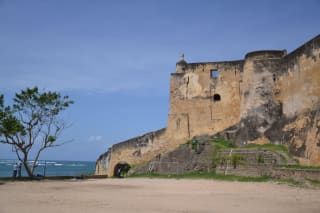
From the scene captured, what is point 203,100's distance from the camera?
105 feet

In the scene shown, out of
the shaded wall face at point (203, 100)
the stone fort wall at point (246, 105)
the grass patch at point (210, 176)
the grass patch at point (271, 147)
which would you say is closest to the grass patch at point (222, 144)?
the stone fort wall at point (246, 105)

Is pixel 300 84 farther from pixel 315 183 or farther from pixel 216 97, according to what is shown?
pixel 216 97

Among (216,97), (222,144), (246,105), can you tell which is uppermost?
(216,97)

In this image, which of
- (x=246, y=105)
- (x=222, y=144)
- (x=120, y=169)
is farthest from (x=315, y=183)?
(x=120, y=169)

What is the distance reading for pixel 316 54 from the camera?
2127 centimetres

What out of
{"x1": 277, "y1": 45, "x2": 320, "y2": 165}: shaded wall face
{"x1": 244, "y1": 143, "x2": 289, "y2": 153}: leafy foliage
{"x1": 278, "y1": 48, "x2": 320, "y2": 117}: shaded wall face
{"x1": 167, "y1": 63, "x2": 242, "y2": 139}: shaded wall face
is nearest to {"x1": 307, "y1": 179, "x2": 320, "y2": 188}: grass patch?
{"x1": 277, "y1": 45, "x2": 320, "y2": 165}: shaded wall face

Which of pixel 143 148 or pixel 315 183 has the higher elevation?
pixel 143 148

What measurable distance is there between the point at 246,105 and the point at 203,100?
201 inches

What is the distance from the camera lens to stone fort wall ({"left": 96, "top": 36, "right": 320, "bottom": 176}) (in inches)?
846

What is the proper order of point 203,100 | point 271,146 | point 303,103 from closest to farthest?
point 303,103 < point 271,146 < point 203,100

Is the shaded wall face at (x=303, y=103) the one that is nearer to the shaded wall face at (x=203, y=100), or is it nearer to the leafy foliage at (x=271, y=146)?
the leafy foliage at (x=271, y=146)

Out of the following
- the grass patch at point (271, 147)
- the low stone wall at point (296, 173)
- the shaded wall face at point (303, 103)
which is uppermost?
the shaded wall face at point (303, 103)

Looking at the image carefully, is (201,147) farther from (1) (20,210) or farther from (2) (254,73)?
(1) (20,210)

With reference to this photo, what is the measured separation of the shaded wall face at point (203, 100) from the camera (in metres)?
31.1
